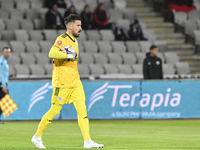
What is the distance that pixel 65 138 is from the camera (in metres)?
7.78

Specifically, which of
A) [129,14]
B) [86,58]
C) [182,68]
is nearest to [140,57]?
[182,68]

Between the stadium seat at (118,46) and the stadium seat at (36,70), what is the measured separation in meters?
3.41

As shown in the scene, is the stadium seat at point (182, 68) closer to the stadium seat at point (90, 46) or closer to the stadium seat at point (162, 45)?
the stadium seat at point (162, 45)

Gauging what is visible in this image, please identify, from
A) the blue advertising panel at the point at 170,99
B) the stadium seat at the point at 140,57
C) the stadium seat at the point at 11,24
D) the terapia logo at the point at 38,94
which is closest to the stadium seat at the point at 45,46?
the stadium seat at the point at 11,24

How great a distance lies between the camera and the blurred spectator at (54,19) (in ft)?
54.4

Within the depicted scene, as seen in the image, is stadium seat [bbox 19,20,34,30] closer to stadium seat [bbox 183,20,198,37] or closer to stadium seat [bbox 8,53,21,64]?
stadium seat [bbox 8,53,21,64]

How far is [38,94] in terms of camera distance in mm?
12148

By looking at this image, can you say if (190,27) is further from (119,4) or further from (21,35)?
(21,35)

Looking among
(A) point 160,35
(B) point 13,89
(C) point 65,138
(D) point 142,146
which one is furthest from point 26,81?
(A) point 160,35

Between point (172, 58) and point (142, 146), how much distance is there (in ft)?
37.1

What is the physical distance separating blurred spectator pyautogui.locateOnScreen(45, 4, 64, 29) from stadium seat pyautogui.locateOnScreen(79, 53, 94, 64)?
1.82 metres

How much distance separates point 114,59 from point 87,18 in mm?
2144

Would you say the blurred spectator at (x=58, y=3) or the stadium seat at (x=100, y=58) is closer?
the stadium seat at (x=100, y=58)

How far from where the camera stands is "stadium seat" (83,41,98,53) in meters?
16.5
